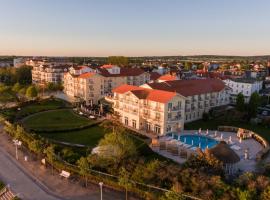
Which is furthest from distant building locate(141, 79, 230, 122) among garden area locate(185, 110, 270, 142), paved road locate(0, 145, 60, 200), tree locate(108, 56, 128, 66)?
tree locate(108, 56, 128, 66)

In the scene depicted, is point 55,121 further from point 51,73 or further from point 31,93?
point 51,73

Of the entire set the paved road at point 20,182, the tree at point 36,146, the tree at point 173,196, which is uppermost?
the tree at point 173,196

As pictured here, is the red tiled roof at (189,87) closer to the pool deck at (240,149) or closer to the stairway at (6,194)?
the pool deck at (240,149)

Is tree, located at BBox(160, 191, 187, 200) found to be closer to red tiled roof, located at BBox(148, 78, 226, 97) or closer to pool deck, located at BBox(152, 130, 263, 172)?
pool deck, located at BBox(152, 130, 263, 172)

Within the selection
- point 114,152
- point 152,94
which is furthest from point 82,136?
point 114,152

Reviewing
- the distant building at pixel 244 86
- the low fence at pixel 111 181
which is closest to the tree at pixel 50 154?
the low fence at pixel 111 181

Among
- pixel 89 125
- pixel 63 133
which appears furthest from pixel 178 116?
pixel 63 133
